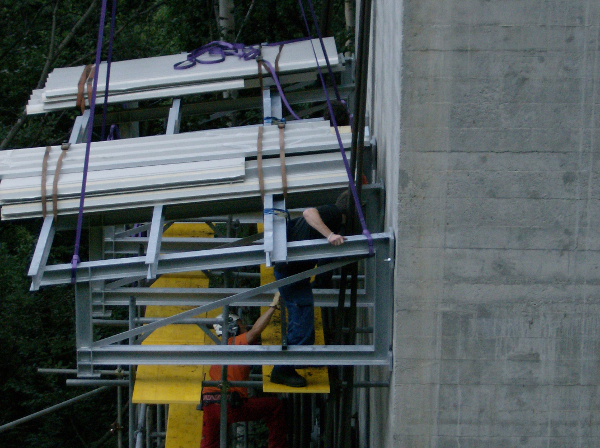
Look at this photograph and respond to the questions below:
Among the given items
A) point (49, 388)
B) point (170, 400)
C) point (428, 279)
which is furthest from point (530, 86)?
point (49, 388)

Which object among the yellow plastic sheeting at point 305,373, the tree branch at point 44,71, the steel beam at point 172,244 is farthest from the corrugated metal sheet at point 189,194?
the tree branch at point 44,71

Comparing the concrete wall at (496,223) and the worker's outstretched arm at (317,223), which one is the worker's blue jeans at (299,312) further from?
the concrete wall at (496,223)

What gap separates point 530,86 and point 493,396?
2467 millimetres

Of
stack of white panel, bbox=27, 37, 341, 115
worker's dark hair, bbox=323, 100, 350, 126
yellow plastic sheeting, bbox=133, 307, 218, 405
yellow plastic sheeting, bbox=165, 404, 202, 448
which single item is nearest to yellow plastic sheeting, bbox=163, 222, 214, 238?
yellow plastic sheeting, bbox=165, 404, 202, 448

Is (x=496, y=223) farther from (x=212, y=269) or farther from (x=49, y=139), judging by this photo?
(x=49, y=139)

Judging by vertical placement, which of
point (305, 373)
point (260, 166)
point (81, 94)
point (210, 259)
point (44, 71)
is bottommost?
point (305, 373)

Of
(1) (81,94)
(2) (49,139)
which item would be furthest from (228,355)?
(2) (49,139)

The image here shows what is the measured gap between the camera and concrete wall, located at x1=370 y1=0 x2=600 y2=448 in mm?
6816

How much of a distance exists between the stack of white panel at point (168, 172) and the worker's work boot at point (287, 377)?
1.64 metres

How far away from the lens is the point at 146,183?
7965 millimetres

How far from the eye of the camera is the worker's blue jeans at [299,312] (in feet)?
26.5

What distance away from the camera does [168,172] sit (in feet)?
26.3

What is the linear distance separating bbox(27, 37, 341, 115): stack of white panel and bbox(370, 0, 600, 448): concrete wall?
3.31 metres

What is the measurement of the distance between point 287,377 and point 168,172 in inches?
84.8
